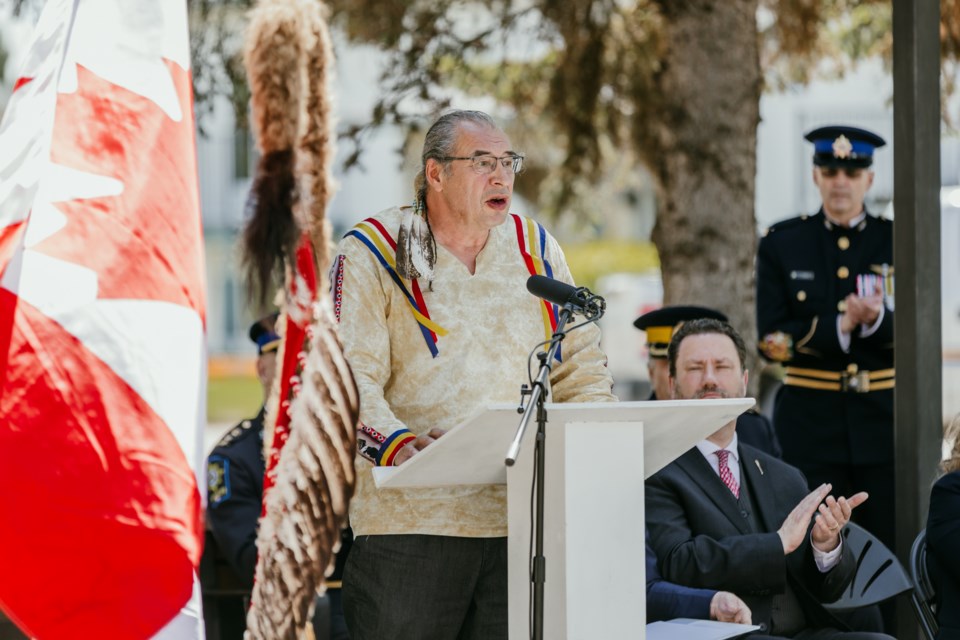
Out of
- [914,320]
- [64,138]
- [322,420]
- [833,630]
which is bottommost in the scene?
[833,630]

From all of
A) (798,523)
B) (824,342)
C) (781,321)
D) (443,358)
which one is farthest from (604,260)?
(443,358)

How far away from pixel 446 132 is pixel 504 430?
0.98m

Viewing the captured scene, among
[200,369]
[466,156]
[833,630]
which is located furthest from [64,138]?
[833,630]

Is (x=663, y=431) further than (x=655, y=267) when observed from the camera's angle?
No

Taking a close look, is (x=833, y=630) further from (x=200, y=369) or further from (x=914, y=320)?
(x=200, y=369)

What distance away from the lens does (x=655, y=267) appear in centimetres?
2508

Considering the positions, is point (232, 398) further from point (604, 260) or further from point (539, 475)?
point (539, 475)

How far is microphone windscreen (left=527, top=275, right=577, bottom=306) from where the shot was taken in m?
3.24

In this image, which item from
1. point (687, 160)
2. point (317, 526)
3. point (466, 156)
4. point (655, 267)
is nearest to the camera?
point (466, 156)

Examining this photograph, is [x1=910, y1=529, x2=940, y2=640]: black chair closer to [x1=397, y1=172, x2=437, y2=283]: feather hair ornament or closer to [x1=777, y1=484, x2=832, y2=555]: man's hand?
[x1=777, y1=484, x2=832, y2=555]: man's hand

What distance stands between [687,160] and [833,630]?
3.58m

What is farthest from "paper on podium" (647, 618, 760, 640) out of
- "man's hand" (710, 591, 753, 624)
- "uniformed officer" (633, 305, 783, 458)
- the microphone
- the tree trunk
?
the tree trunk

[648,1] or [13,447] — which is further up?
[648,1]

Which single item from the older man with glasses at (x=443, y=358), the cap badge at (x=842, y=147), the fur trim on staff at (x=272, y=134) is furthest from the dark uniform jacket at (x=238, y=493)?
the cap badge at (x=842, y=147)
